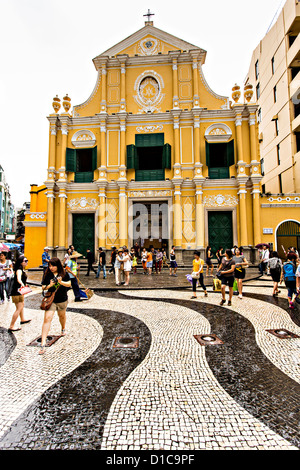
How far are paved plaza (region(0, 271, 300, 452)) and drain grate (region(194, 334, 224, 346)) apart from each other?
0.09m

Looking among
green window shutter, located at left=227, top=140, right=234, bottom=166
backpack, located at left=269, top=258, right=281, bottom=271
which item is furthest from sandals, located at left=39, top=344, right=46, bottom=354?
green window shutter, located at left=227, top=140, right=234, bottom=166

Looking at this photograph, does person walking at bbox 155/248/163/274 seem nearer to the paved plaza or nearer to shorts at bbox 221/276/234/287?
shorts at bbox 221/276/234/287

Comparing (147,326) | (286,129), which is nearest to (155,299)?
(147,326)

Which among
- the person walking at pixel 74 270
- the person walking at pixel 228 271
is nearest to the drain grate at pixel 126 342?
the person walking at pixel 74 270

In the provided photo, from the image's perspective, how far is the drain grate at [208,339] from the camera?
4.09 meters

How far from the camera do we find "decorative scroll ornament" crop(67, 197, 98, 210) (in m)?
17.6

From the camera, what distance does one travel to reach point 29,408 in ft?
8.07

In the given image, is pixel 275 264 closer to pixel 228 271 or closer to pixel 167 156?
pixel 228 271

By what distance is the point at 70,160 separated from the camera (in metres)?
17.8

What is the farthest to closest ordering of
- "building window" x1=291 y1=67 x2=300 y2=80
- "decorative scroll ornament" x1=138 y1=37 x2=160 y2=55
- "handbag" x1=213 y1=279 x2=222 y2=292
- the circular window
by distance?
1. "building window" x1=291 y1=67 x2=300 y2=80
2. "decorative scroll ornament" x1=138 y1=37 x2=160 y2=55
3. the circular window
4. "handbag" x1=213 y1=279 x2=222 y2=292

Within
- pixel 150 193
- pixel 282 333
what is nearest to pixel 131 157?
pixel 150 193

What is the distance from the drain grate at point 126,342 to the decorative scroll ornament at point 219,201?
1379 centimetres

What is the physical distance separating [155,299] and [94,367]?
4345 millimetres
